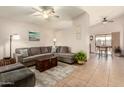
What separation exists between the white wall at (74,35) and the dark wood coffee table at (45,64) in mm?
845

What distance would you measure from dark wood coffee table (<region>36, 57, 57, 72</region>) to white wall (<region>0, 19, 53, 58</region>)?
1033 millimetres

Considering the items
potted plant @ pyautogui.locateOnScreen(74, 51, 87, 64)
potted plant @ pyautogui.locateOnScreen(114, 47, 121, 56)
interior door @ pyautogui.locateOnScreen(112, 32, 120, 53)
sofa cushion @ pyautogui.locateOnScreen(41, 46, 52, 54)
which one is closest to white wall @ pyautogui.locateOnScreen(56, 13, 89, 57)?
potted plant @ pyautogui.locateOnScreen(74, 51, 87, 64)

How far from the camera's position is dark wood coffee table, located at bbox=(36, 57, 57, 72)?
3.22m

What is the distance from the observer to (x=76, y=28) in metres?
3.54

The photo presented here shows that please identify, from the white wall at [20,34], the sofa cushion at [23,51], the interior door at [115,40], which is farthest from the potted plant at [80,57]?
the interior door at [115,40]

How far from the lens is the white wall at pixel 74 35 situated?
351cm

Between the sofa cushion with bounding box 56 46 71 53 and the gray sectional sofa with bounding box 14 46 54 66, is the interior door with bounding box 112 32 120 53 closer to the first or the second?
Result: the sofa cushion with bounding box 56 46 71 53

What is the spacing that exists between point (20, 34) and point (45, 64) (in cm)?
152

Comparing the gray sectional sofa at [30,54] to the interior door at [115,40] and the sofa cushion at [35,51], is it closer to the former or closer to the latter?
the sofa cushion at [35,51]

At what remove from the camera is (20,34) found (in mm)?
3834

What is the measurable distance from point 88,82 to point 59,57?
206cm
